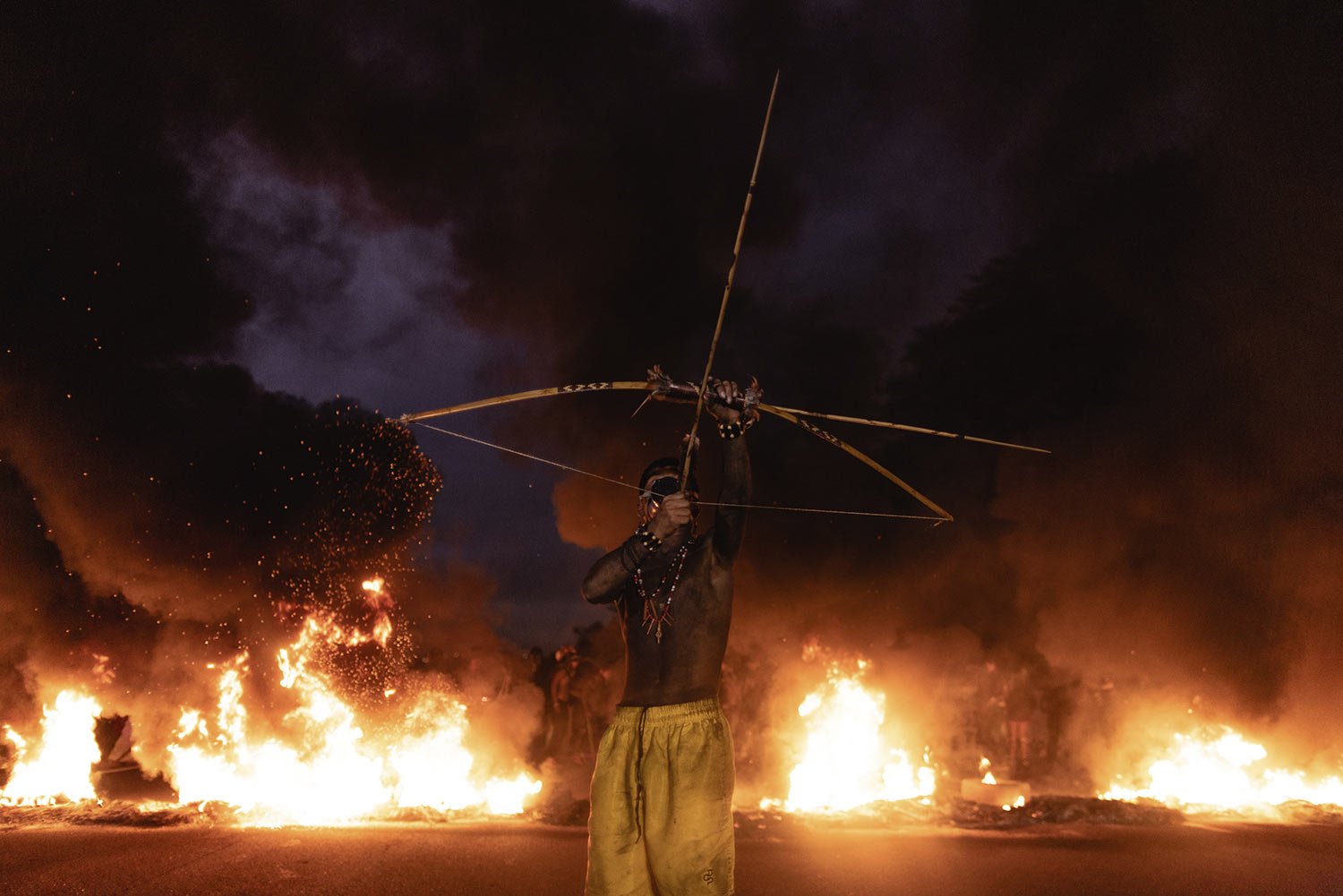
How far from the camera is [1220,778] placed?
10.8 meters

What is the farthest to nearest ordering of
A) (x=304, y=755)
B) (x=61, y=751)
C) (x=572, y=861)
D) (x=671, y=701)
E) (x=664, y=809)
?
(x=61, y=751)
(x=304, y=755)
(x=572, y=861)
(x=671, y=701)
(x=664, y=809)

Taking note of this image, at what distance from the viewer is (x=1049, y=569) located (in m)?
13.1

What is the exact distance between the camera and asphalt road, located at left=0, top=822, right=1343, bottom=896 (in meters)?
5.55

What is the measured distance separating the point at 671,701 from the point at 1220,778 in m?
11.7

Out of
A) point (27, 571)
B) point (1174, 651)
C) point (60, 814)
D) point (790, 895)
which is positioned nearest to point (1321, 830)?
point (1174, 651)

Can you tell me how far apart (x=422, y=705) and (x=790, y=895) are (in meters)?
6.64

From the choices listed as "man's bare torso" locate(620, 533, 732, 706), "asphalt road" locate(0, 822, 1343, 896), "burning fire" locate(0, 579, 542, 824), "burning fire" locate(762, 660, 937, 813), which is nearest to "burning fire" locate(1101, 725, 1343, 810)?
"burning fire" locate(762, 660, 937, 813)

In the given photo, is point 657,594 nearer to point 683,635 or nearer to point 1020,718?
point 683,635

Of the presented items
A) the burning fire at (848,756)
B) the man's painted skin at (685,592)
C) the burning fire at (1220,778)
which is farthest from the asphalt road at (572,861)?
the man's painted skin at (685,592)

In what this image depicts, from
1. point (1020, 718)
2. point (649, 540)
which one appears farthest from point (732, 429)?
point (1020, 718)

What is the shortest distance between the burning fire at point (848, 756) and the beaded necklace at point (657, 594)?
307 inches

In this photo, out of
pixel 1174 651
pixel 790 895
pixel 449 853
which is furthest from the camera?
pixel 1174 651

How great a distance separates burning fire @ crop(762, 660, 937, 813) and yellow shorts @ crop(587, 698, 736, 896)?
306 inches

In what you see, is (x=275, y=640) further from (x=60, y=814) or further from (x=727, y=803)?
(x=727, y=803)
